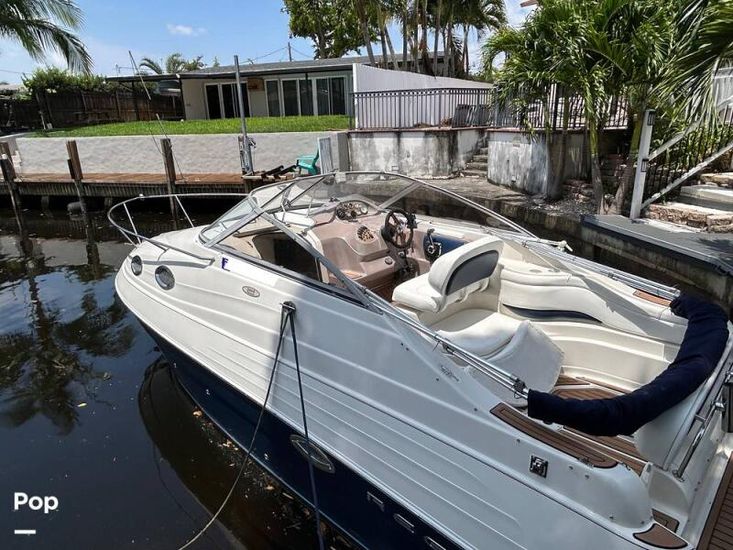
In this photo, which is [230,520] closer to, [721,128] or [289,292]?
[289,292]

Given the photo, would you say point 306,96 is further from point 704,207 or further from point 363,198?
point 363,198

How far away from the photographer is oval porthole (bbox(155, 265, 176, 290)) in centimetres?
376

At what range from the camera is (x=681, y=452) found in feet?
6.96

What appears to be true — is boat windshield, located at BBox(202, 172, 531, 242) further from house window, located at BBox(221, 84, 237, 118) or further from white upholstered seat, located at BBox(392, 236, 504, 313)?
house window, located at BBox(221, 84, 237, 118)

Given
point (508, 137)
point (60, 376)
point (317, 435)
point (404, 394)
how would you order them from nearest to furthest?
point (404, 394), point (317, 435), point (60, 376), point (508, 137)

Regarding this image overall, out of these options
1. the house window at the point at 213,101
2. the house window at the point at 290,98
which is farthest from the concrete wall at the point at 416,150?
the house window at the point at 213,101

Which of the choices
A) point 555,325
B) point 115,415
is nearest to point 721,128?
point 555,325

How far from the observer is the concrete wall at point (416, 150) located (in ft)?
39.0

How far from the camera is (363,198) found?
421 centimetres

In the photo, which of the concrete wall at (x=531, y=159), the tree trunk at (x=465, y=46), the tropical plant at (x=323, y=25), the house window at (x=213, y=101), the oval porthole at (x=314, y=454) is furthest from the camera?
the tropical plant at (x=323, y=25)

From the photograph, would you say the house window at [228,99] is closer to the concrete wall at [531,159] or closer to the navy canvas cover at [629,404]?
the concrete wall at [531,159]

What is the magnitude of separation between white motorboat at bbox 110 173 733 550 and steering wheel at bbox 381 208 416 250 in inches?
0.7

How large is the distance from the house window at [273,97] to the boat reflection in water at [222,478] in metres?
19.5

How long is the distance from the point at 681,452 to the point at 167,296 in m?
3.47
